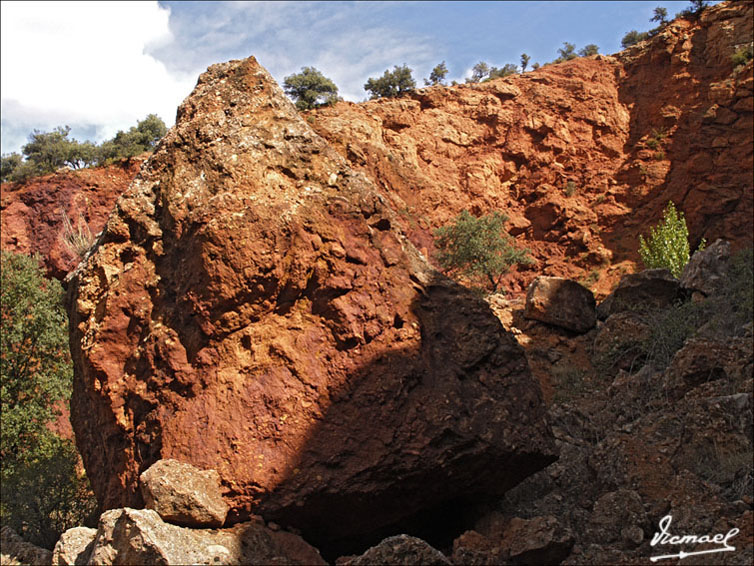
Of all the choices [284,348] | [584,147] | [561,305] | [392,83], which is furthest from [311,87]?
[284,348]

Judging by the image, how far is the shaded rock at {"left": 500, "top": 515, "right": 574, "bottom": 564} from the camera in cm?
460

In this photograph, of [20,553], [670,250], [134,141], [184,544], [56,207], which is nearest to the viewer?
→ [184,544]

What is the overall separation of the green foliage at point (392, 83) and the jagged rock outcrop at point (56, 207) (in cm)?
1076

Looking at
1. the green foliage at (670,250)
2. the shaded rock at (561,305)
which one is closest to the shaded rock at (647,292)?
the shaded rock at (561,305)

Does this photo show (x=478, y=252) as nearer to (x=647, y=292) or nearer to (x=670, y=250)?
(x=670, y=250)

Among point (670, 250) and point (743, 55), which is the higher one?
point (743, 55)

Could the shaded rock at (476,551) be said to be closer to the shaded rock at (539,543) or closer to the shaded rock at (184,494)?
the shaded rock at (539,543)

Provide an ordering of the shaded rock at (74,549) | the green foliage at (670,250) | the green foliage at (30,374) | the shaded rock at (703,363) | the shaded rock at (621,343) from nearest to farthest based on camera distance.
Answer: the shaded rock at (74,549) → the shaded rock at (703,363) → the green foliage at (30,374) → the shaded rock at (621,343) → the green foliage at (670,250)

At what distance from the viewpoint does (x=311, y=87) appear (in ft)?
93.7

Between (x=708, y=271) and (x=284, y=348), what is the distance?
397 inches

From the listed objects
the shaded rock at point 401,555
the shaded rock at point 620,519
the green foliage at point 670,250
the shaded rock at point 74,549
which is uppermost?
the green foliage at point 670,250

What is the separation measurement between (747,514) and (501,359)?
6.34 ft

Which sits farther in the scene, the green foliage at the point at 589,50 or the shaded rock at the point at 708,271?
the green foliage at the point at 589,50

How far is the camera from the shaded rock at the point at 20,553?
19.5 feet
